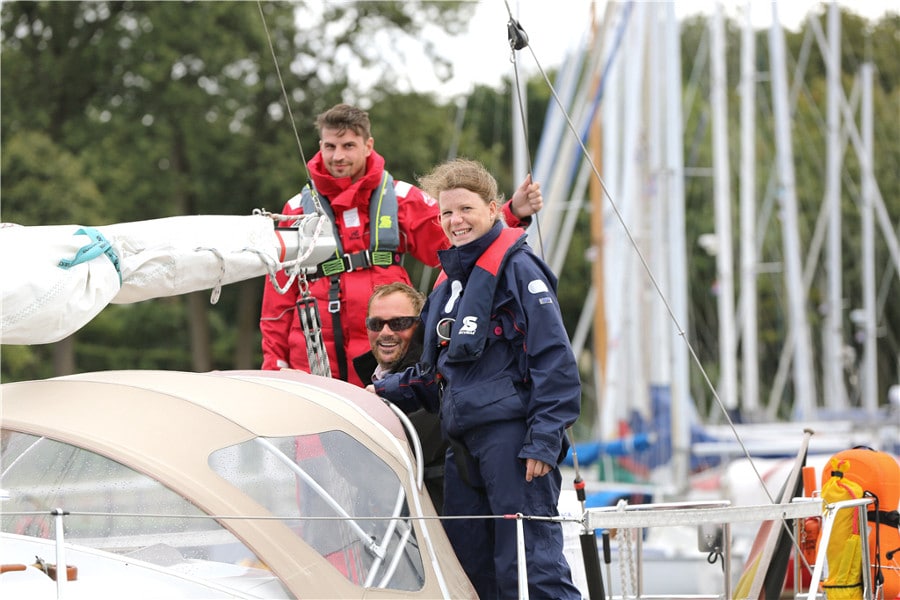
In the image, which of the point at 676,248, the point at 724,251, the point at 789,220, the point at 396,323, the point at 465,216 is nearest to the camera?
the point at 465,216

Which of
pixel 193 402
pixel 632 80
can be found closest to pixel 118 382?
pixel 193 402

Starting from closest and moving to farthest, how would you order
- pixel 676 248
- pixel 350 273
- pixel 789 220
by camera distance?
pixel 350 273
pixel 676 248
pixel 789 220

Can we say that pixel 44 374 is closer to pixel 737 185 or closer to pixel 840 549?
pixel 737 185

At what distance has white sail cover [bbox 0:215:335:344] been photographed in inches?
135

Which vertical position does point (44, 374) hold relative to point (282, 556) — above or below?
below

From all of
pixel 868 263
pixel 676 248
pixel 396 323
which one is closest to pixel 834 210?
pixel 868 263

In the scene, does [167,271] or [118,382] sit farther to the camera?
[167,271]

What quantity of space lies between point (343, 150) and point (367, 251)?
414 mm

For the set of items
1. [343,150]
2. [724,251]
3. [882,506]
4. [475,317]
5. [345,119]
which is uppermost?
[345,119]

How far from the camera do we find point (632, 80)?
1227cm

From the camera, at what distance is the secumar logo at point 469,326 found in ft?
12.1

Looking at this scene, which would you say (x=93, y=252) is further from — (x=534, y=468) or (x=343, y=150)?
(x=534, y=468)

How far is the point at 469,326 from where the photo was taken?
369cm

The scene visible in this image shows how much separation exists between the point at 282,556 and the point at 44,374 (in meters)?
18.1
